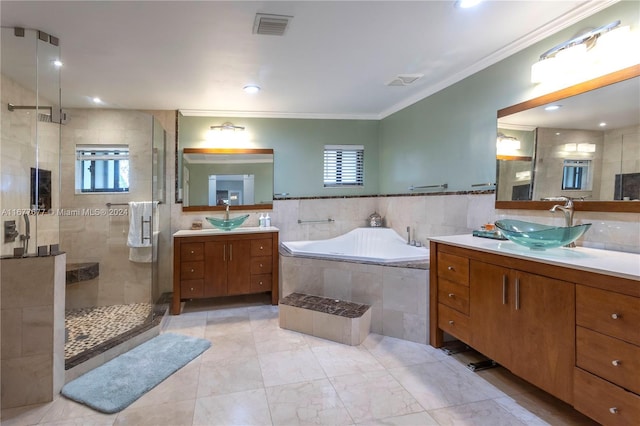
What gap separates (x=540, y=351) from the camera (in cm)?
163

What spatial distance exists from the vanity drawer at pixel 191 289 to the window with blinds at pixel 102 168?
4.00 feet

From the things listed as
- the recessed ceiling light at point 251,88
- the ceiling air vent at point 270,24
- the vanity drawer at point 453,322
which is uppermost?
the recessed ceiling light at point 251,88

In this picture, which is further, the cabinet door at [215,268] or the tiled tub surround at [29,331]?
the cabinet door at [215,268]

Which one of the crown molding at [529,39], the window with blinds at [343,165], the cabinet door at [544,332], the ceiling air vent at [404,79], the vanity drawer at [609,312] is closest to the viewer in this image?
the vanity drawer at [609,312]

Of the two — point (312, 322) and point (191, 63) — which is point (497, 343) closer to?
point (312, 322)

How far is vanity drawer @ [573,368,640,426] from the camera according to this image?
126 cm

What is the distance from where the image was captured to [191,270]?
3.31 meters

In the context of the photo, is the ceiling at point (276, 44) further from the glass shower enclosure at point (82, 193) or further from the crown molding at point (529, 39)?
the glass shower enclosure at point (82, 193)

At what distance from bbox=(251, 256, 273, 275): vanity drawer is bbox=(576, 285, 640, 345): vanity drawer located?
2.74 m

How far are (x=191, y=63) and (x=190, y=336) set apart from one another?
2299 mm

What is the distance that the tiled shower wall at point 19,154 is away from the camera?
2.03m

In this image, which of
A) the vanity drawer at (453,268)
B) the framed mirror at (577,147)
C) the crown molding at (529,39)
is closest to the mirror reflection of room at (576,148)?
the framed mirror at (577,147)

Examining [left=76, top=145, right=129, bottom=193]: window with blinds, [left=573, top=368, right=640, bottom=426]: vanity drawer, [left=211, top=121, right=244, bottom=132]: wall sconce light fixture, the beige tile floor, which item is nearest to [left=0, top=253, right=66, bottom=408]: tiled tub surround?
the beige tile floor

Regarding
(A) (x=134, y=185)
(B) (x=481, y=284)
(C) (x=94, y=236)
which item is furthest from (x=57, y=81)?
(B) (x=481, y=284)
